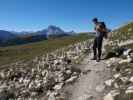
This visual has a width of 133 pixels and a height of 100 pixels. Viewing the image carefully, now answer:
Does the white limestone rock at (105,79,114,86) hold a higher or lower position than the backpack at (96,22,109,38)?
lower

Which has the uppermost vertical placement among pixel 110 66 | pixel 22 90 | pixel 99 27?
pixel 99 27

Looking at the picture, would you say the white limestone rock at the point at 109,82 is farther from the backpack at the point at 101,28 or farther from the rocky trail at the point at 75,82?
the backpack at the point at 101,28

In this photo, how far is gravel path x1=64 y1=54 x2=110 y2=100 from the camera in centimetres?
1045

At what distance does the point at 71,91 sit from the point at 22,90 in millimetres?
2798

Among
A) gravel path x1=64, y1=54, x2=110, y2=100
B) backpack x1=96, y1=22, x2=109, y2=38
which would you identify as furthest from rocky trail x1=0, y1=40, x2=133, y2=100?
backpack x1=96, y1=22, x2=109, y2=38

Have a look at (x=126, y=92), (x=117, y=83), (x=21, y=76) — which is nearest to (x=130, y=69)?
(x=117, y=83)

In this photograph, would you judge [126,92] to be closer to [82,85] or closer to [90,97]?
[90,97]

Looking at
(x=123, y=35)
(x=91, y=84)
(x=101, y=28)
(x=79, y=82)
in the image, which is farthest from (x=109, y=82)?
(x=123, y=35)

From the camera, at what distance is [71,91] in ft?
37.3

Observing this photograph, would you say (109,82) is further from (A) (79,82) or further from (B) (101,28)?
(B) (101,28)

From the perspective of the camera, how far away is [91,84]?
11.7m

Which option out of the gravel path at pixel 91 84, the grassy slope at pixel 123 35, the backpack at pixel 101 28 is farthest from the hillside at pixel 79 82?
the grassy slope at pixel 123 35

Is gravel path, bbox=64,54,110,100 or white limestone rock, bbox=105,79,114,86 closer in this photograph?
gravel path, bbox=64,54,110,100

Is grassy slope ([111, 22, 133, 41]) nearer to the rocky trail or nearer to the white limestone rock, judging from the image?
the rocky trail
